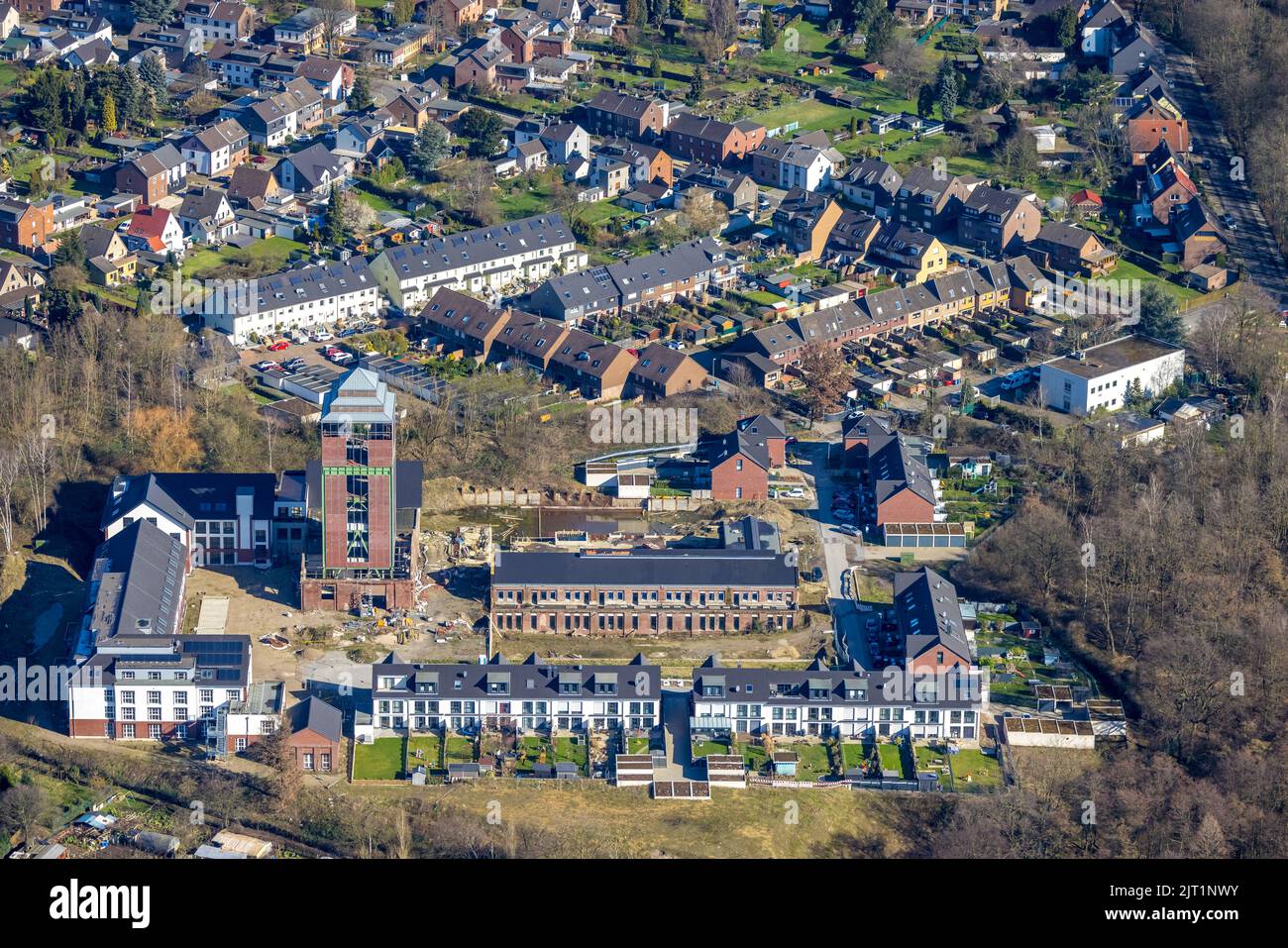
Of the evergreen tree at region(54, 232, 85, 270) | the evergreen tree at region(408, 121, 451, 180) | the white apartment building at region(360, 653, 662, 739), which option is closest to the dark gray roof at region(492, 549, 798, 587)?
the white apartment building at region(360, 653, 662, 739)

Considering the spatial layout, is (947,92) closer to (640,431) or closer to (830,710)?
(640,431)

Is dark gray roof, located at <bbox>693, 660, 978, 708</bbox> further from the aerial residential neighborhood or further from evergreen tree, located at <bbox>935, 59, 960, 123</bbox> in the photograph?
evergreen tree, located at <bbox>935, 59, 960, 123</bbox>

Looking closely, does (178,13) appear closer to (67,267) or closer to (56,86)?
(56,86)

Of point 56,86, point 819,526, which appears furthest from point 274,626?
point 56,86

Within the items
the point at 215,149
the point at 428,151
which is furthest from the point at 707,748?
the point at 215,149

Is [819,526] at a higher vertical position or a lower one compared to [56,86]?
lower
